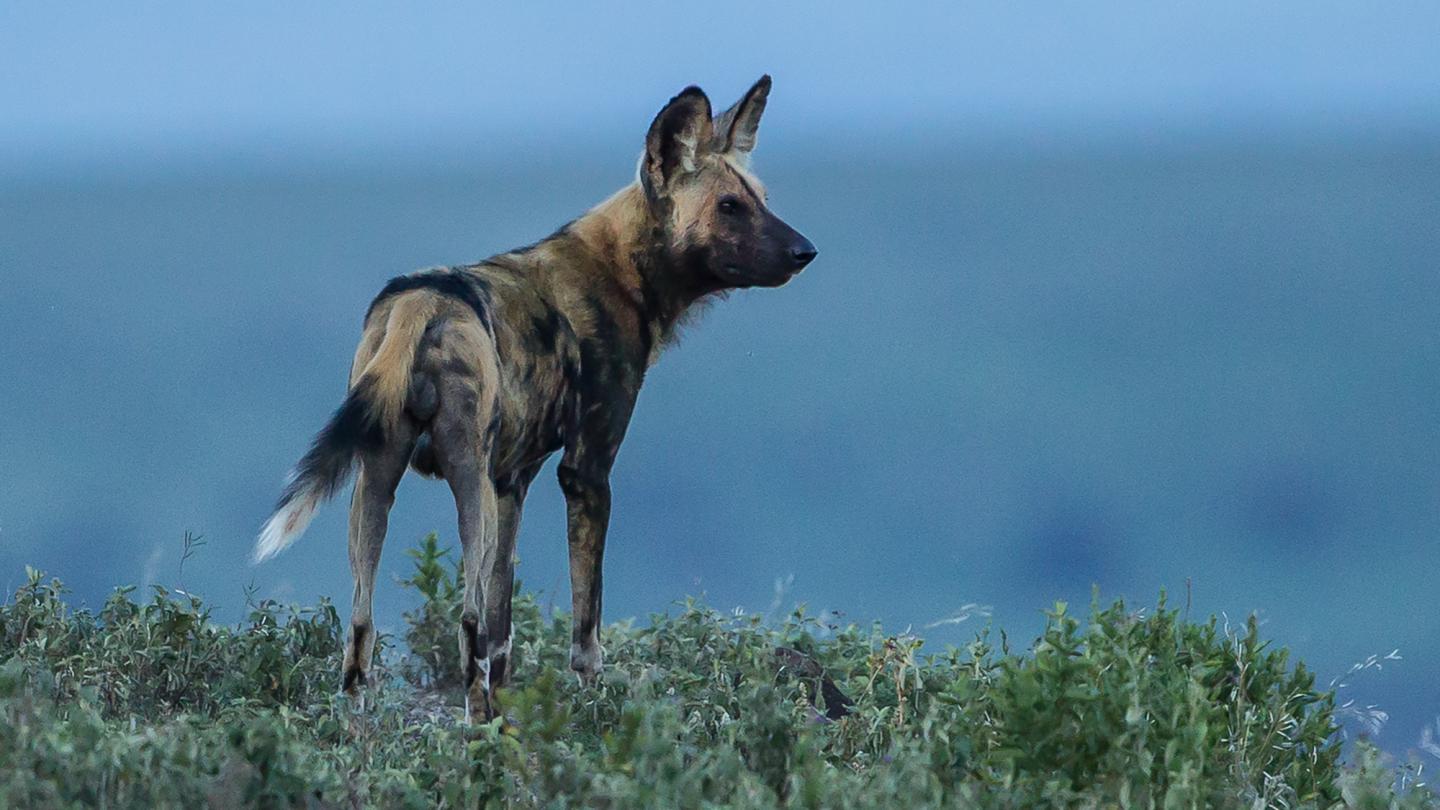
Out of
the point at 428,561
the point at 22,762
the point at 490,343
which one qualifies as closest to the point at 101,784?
the point at 22,762

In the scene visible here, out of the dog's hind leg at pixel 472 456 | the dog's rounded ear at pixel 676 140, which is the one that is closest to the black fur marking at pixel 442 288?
the dog's hind leg at pixel 472 456

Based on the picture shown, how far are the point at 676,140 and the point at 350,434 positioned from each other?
7.03ft

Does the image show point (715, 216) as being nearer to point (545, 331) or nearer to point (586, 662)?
point (545, 331)

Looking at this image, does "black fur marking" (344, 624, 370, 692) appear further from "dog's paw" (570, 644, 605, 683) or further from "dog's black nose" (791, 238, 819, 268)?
"dog's black nose" (791, 238, 819, 268)

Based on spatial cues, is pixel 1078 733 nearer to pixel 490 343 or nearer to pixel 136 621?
pixel 490 343

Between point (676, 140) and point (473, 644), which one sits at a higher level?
point (676, 140)

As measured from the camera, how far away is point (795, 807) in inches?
179

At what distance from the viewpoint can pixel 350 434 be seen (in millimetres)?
6004

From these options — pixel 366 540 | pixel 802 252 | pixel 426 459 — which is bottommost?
pixel 366 540

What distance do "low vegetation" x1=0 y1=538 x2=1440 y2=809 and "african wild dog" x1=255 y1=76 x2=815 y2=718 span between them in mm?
468

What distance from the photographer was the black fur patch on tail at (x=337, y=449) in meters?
5.96

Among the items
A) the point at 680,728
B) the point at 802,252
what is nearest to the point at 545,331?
the point at 802,252

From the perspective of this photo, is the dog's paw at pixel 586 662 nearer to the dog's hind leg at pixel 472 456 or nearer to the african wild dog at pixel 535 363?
the african wild dog at pixel 535 363

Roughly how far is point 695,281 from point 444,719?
6.53ft
